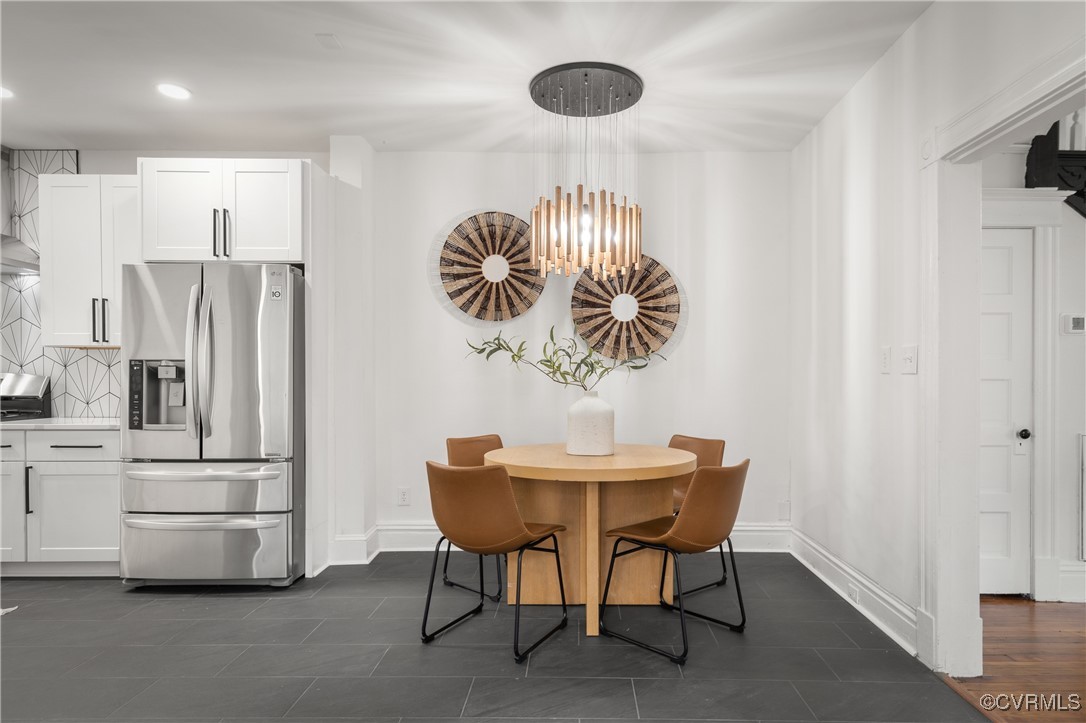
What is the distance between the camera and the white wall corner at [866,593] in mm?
2668

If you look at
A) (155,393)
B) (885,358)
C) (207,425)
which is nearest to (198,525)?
(207,425)

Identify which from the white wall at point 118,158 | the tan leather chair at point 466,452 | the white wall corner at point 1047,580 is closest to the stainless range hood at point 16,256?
the white wall at point 118,158

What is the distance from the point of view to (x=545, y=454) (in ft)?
10.3

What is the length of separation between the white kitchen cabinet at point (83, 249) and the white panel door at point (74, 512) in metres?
0.80

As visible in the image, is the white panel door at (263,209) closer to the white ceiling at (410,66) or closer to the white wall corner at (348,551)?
the white ceiling at (410,66)

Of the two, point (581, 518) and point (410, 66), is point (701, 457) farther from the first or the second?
point (410, 66)

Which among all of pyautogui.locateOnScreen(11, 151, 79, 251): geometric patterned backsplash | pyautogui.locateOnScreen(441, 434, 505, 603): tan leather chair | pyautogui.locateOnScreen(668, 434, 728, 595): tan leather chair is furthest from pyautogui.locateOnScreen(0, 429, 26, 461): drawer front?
pyautogui.locateOnScreen(668, 434, 728, 595): tan leather chair

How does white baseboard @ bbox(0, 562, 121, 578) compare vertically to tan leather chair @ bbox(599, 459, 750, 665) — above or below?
below

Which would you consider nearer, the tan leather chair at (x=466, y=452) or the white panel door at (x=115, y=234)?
the tan leather chair at (x=466, y=452)

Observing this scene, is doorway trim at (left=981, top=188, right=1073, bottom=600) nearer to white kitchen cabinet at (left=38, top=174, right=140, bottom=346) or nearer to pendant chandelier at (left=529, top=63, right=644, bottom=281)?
pendant chandelier at (left=529, top=63, right=644, bottom=281)

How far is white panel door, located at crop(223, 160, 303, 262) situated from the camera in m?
3.65

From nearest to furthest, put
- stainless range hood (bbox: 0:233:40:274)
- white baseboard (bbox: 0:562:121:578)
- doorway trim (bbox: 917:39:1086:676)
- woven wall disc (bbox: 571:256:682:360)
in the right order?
doorway trim (bbox: 917:39:1086:676) → white baseboard (bbox: 0:562:121:578) → stainless range hood (bbox: 0:233:40:274) → woven wall disc (bbox: 571:256:682:360)

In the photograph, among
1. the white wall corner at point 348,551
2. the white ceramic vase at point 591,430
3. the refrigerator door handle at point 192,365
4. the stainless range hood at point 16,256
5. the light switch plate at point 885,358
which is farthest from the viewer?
the white wall corner at point 348,551

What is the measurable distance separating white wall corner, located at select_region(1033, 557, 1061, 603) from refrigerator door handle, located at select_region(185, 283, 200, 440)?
4540 mm
